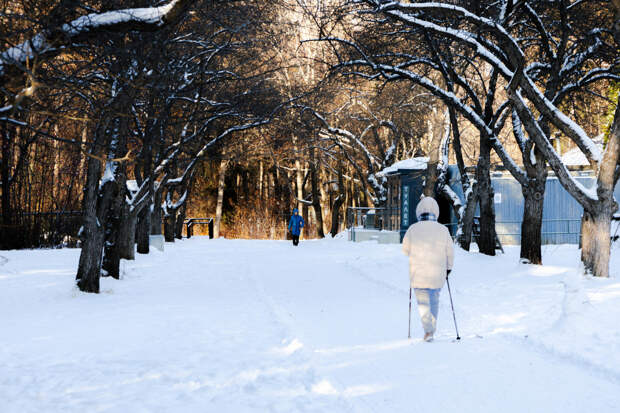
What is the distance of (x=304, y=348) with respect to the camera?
25.2 feet

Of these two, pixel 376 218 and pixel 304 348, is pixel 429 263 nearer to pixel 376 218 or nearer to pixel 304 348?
pixel 304 348

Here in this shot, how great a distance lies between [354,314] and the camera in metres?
10.5

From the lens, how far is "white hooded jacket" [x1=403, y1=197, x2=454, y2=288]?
8.37m

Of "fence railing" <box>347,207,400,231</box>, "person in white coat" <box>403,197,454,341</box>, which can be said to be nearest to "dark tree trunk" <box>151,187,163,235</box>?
"fence railing" <box>347,207,400,231</box>

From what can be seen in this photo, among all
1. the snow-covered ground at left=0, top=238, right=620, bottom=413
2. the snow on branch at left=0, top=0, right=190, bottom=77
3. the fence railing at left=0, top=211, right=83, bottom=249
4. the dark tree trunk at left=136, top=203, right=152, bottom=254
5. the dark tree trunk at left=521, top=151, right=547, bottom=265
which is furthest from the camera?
the dark tree trunk at left=136, top=203, right=152, bottom=254

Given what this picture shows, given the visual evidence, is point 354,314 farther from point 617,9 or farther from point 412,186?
point 412,186

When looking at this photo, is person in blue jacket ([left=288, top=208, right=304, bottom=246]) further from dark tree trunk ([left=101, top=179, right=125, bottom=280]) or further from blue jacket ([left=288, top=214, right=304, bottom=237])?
dark tree trunk ([left=101, top=179, right=125, bottom=280])

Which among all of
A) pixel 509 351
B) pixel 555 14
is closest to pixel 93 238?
pixel 509 351

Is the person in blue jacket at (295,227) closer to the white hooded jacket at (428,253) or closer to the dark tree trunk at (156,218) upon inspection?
the dark tree trunk at (156,218)

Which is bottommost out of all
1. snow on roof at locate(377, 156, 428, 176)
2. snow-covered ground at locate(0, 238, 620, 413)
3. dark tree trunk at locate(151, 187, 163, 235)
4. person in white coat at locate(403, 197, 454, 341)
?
snow-covered ground at locate(0, 238, 620, 413)

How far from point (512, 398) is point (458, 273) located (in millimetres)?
10444

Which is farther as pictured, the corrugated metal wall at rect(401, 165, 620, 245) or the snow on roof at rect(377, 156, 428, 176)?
the snow on roof at rect(377, 156, 428, 176)

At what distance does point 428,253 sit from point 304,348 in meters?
2.03

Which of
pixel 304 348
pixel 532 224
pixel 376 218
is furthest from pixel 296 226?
pixel 304 348
